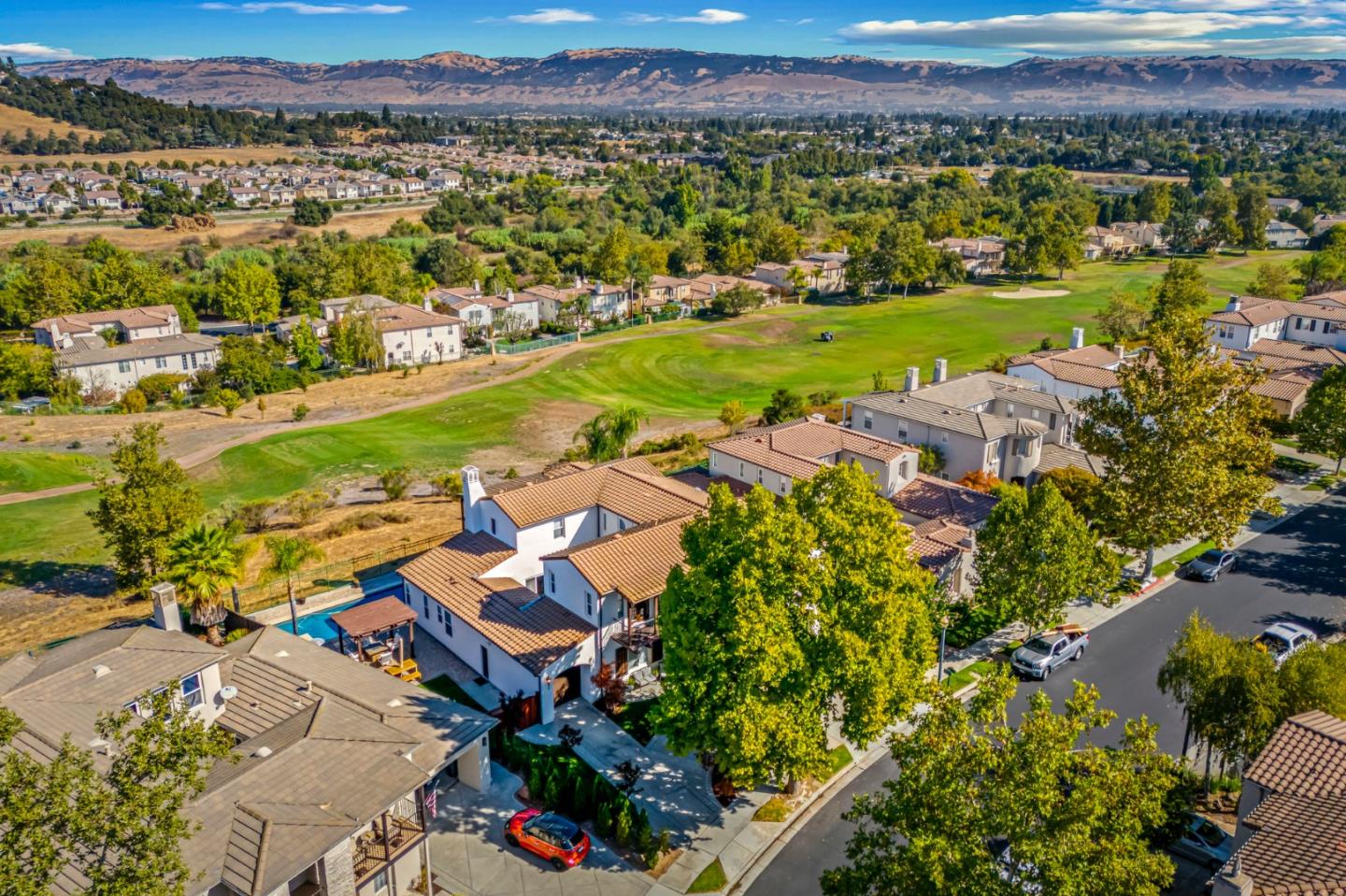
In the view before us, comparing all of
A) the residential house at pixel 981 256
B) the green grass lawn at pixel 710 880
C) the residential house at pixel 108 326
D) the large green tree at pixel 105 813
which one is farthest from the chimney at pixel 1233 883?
the residential house at pixel 981 256

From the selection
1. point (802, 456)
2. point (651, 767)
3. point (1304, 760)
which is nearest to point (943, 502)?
point (802, 456)

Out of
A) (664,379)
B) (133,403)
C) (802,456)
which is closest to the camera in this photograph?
(802,456)

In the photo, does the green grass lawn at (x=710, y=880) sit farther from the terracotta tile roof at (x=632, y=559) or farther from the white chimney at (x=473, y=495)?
the white chimney at (x=473, y=495)

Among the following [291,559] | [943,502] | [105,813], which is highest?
[105,813]

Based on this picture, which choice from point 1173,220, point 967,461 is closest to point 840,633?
point 967,461

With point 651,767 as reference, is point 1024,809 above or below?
above

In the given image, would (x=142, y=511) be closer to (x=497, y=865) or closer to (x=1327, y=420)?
(x=497, y=865)
